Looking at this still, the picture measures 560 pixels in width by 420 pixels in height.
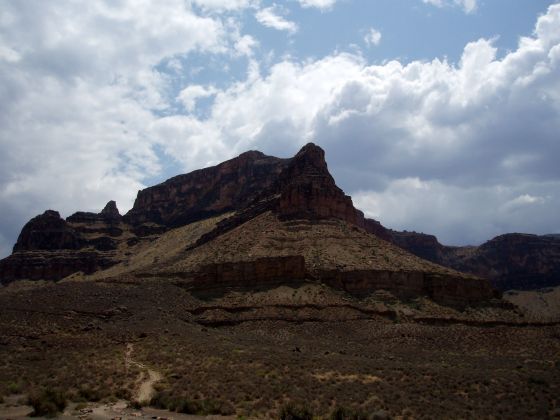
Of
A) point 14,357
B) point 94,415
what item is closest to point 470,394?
point 94,415

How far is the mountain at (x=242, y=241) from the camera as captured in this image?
76438 millimetres

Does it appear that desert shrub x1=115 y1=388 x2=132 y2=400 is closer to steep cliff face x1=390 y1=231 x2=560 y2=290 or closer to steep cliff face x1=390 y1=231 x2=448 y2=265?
steep cliff face x1=390 y1=231 x2=560 y2=290

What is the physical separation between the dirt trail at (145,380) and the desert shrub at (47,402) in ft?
14.7

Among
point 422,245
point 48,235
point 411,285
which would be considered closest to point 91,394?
point 411,285

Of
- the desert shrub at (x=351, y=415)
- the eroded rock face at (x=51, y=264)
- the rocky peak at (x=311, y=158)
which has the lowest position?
the desert shrub at (x=351, y=415)


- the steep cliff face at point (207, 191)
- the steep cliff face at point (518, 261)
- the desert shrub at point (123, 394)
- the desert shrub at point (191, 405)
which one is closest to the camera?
the desert shrub at point (191, 405)

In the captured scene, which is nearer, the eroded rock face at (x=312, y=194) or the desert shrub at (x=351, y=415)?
the desert shrub at (x=351, y=415)

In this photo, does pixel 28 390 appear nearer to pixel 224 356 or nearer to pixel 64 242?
pixel 224 356

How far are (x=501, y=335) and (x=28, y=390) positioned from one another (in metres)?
46.5

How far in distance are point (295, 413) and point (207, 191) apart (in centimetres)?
12802

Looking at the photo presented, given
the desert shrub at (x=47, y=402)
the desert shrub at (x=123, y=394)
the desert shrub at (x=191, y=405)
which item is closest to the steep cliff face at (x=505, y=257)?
the desert shrub at (x=191, y=405)

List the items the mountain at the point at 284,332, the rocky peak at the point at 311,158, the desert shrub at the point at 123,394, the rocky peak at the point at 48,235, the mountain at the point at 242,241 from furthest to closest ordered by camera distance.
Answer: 1. the rocky peak at the point at 48,235
2. the rocky peak at the point at 311,158
3. the mountain at the point at 242,241
4. the mountain at the point at 284,332
5. the desert shrub at the point at 123,394

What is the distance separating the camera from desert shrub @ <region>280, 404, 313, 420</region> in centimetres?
3044

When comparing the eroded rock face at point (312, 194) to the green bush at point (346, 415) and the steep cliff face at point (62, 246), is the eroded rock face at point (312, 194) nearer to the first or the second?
the steep cliff face at point (62, 246)
